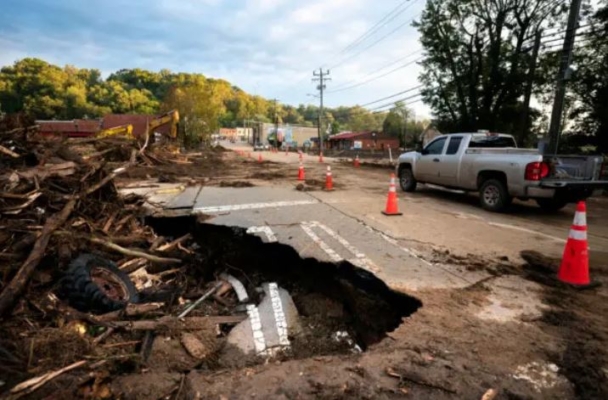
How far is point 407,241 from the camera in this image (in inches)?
244

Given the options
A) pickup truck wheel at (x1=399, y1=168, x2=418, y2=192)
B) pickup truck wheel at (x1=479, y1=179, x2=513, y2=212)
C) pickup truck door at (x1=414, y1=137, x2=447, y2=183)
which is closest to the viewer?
pickup truck wheel at (x1=479, y1=179, x2=513, y2=212)

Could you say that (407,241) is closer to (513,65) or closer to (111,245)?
(111,245)

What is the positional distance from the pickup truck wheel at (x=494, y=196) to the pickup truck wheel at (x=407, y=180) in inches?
118

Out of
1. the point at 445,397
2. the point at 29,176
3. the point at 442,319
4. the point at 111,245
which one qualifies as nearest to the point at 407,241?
the point at 442,319

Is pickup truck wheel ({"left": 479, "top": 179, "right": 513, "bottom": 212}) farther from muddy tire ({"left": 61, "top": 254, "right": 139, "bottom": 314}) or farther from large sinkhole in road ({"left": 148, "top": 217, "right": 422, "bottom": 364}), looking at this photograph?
muddy tire ({"left": 61, "top": 254, "right": 139, "bottom": 314})

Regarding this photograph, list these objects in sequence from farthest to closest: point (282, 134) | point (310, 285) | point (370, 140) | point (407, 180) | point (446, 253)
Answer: point (282, 134)
point (370, 140)
point (407, 180)
point (446, 253)
point (310, 285)

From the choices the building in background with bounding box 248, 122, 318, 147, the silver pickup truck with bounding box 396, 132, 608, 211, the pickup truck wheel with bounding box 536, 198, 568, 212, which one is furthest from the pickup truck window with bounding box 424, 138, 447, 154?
the building in background with bounding box 248, 122, 318, 147

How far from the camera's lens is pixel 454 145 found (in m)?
10.4

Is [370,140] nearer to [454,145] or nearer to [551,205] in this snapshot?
[454,145]

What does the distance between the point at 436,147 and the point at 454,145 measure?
2.45 ft

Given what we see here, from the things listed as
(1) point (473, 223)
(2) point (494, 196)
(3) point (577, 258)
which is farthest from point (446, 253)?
(2) point (494, 196)

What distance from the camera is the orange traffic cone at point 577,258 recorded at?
4398 mm

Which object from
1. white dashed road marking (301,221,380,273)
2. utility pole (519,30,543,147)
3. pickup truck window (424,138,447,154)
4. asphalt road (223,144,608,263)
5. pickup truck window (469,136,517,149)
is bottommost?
white dashed road marking (301,221,380,273)

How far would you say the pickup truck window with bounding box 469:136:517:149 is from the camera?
1002cm
